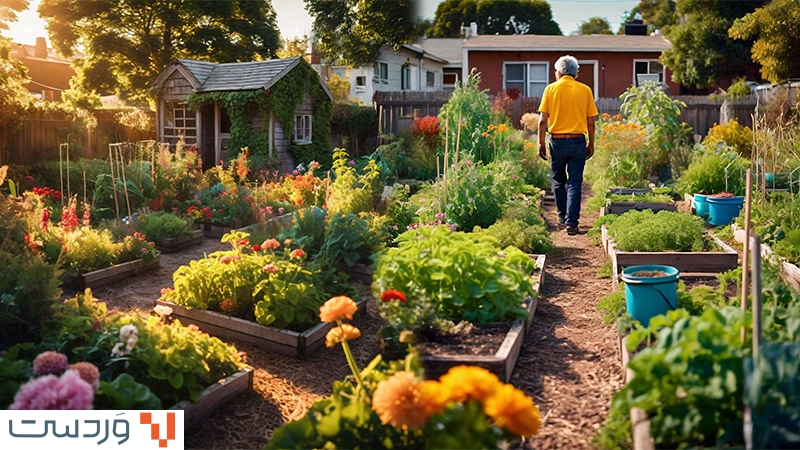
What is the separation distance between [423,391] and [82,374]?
148 cm

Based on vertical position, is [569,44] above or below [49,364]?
above

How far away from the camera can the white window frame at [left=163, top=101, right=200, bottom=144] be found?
16156 millimetres

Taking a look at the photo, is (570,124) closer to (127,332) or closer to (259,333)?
(259,333)

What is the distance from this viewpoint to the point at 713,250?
20.6ft

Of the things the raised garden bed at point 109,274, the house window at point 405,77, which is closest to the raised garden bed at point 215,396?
the raised garden bed at point 109,274

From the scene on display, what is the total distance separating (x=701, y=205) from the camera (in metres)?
8.48

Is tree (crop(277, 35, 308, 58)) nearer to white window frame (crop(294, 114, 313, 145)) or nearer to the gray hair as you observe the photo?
white window frame (crop(294, 114, 313, 145))

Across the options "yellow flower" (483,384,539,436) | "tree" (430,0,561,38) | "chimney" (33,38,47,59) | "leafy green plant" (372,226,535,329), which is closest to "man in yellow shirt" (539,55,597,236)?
"leafy green plant" (372,226,535,329)

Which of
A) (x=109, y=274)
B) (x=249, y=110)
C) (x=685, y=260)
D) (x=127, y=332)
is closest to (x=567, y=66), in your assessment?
(x=685, y=260)

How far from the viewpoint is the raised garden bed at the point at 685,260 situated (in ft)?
19.4

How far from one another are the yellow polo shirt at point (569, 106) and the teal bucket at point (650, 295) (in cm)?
416

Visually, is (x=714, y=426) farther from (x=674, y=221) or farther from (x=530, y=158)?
(x=530, y=158)

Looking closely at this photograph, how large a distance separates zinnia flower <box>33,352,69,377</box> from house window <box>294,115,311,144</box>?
13083 mm

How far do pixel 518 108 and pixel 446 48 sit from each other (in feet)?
56.9
